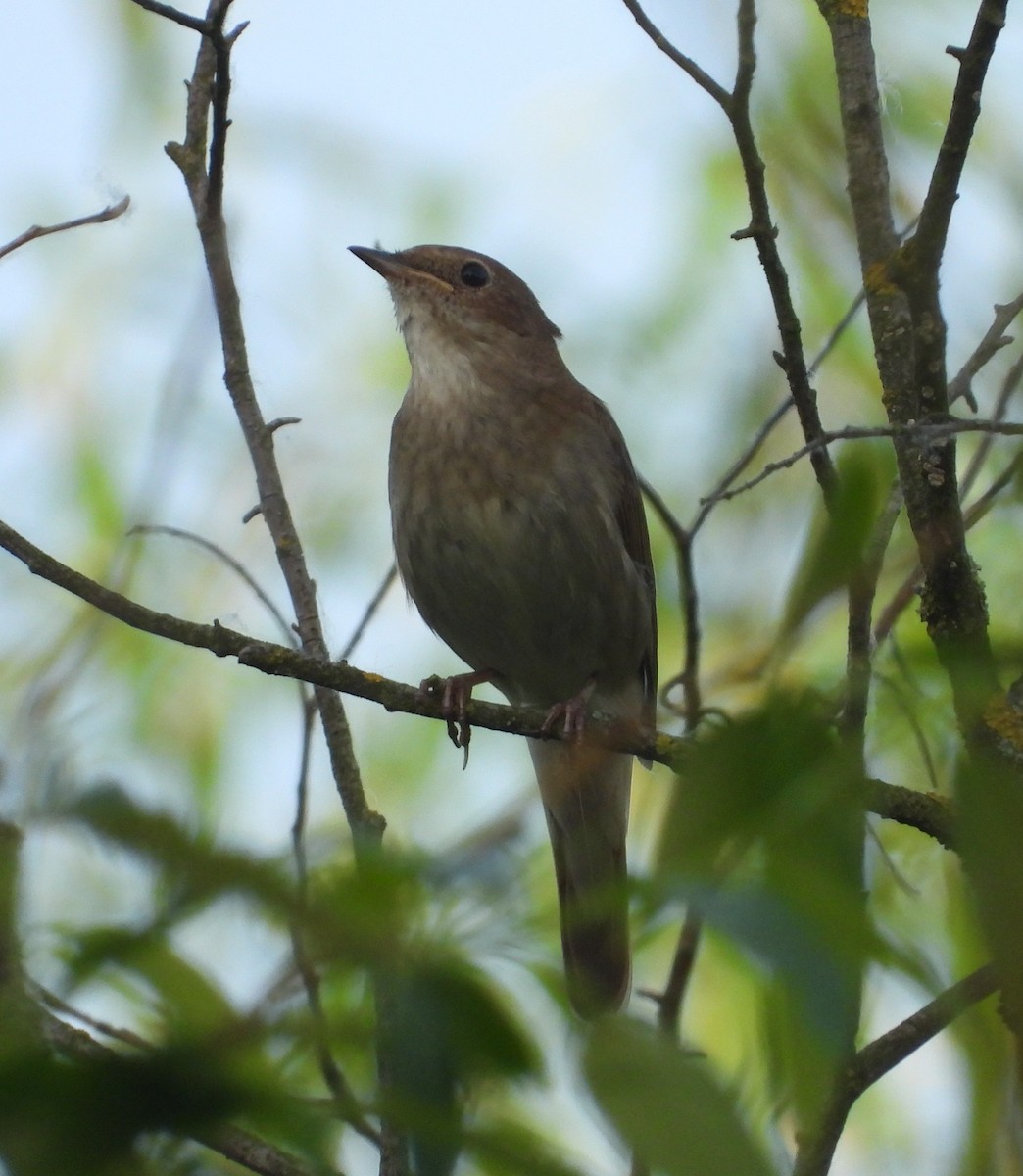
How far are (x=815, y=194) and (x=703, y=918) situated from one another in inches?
186

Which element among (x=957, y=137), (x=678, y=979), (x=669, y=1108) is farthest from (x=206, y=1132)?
(x=678, y=979)

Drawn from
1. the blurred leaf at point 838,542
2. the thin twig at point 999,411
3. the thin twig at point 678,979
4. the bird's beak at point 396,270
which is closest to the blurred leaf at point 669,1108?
the blurred leaf at point 838,542

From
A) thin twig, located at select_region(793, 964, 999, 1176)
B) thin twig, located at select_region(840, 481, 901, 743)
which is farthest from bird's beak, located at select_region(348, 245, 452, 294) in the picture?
thin twig, located at select_region(840, 481, 901, 743)

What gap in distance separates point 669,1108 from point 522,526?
4336 millimetres

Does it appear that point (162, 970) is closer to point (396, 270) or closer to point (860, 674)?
Answer: point (860, 674)

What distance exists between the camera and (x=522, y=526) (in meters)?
5.13

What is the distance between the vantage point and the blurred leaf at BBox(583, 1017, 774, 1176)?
0.79 m

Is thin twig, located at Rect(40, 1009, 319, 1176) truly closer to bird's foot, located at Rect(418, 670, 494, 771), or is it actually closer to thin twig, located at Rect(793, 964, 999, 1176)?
thin twig, located at Rect(793, 964, 999, 1176)

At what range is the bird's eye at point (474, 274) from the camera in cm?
611

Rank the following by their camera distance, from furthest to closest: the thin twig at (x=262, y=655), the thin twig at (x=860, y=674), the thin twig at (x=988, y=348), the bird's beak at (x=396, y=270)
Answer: the bird's beak at (x=396, y=270) → the thin twig at (x=988, y=348) → the thin twig at (x=262, y=655) → the thin twig at (x=860, y=674)

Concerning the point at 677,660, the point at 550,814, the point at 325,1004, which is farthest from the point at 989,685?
the point at 677,660

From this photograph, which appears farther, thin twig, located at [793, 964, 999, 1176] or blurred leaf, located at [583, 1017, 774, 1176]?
thin twig, located at [793, 964, 999, 1176]

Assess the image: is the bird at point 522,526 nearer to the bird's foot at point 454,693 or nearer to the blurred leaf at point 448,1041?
the bird's foot at point 454,693

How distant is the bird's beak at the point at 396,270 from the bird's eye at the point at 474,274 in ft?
0.35
